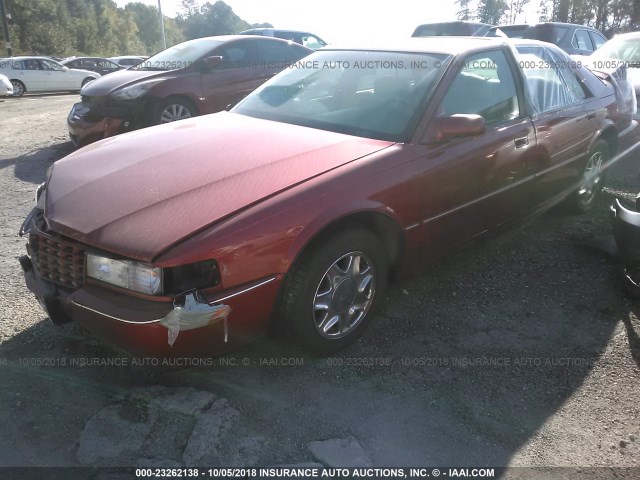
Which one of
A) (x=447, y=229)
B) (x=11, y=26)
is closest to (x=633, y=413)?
(x=447, y=229)

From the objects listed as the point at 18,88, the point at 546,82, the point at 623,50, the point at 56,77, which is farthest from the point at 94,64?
the point at 546,82

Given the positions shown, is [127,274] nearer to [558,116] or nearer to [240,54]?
[558,116]

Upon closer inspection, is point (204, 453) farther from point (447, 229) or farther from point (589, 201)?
point (589, 201)

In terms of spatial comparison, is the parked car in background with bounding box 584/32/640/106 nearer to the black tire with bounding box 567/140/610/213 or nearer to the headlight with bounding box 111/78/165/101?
the black tire with bounding box 567/140/610/213

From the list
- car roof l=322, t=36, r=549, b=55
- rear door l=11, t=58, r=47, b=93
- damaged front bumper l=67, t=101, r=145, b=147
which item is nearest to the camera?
car roof l=322, t=36, r=549, b=55

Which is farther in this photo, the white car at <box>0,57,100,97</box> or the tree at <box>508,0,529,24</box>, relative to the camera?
the tree at <box>508,0,529,24</box>

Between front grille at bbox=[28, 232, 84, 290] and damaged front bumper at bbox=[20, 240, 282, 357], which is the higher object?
front grille at bbox=[28, 232, 84, 290]

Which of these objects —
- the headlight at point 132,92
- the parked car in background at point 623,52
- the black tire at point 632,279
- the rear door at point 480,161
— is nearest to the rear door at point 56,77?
the headlight at point 132,92

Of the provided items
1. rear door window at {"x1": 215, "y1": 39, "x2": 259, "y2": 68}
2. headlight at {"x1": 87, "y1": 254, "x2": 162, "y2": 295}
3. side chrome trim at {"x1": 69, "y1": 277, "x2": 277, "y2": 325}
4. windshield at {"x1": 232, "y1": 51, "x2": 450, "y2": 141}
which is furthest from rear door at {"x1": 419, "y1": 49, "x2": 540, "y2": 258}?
rear door window at {"x1": 215, "y1": 39, "x2": 259, "y2": 68}

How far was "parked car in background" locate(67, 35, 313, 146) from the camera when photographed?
21.5ft

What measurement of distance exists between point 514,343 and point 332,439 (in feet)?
4.33

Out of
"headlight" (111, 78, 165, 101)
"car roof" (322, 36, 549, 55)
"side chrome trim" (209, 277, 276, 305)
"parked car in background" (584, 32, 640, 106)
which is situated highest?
"parked car in background" (584, 32, 640, 106)

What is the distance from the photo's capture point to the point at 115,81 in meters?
6.84

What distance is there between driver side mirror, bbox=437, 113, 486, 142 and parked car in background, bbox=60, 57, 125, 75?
22761 millimetres
